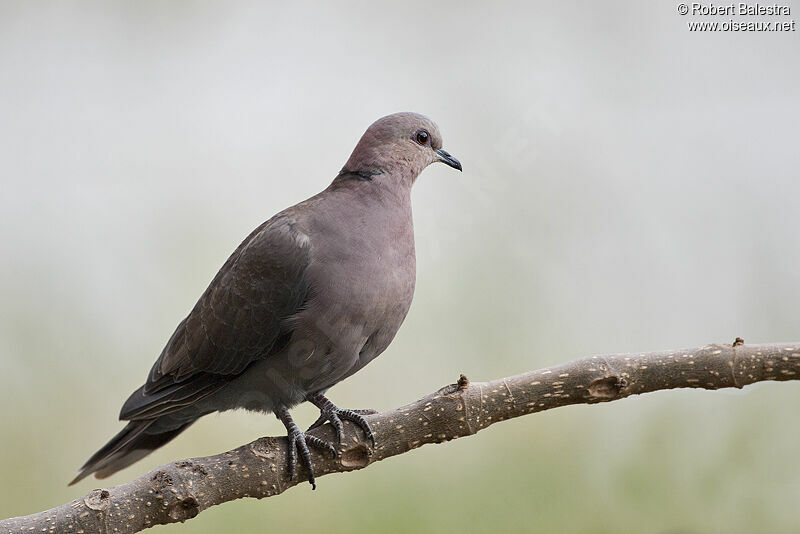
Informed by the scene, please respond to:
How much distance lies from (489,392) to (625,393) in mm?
290

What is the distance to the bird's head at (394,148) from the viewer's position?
1.91 metres

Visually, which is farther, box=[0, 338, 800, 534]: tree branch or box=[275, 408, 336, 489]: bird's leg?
box=[275, 408, 336, 489]: bird's leg

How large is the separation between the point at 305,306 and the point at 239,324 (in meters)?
0.19

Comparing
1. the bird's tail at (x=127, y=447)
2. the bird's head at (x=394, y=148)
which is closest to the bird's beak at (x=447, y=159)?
the bird's head at (x=394, y=148)

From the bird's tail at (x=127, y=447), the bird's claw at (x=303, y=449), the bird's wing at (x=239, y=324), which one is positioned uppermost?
the bird's wing at (x=239, y=324)

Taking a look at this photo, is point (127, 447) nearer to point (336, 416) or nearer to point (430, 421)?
point (336, 416)

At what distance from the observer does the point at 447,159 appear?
2049 millimetres

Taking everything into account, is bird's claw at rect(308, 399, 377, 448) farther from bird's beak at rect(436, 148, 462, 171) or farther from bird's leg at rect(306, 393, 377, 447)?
bird's beak at rect(436, 148, 462, 171)

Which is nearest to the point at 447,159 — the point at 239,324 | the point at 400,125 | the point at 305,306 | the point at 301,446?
the point at 400,125

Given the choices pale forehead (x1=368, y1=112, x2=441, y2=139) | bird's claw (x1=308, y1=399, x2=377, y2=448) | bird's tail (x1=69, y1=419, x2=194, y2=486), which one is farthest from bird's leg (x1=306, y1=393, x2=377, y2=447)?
pale forehead (x1=368, y1=112, x2=441, y2=139)

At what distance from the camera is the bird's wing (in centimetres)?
181

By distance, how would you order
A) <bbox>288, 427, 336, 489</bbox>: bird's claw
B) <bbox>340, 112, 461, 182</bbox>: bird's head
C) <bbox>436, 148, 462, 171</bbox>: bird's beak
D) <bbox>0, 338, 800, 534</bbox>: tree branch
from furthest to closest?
1. <bbox>436, 148, 462, 171</bbox>: bird's beak
2. <bbox>340, 112, 461, 182</bbox>: bird's head
3. <bbox>288, 427, 336, 489</bbox>: bird's claw
4. <bbox>0, 338, 800, 534</bbox>: tree branch

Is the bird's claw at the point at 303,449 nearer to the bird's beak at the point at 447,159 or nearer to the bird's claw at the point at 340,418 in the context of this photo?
the bird's claw at the point at 340,418

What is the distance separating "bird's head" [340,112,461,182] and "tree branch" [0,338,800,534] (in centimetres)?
56
